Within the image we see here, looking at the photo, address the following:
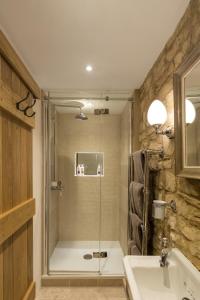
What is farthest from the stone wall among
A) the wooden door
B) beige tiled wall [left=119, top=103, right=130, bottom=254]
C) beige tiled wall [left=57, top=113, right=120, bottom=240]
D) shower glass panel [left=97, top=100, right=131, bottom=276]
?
beige tiled wall [left=57, top=113, right=120, bottom=240]

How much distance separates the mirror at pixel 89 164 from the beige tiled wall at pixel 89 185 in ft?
0.21

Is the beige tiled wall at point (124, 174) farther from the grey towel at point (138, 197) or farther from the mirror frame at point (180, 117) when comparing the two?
the mirror frame at point (180, 117)

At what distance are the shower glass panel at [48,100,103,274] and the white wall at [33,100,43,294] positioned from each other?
1.97 ft

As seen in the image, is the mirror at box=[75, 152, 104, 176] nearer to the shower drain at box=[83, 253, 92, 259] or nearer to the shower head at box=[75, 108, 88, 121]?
the shower head at box=[75, 108, 88, 121]

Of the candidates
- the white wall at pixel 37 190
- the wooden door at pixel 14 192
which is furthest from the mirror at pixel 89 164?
the wooden door at pixel 14 192

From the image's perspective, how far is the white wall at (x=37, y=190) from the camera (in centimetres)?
254

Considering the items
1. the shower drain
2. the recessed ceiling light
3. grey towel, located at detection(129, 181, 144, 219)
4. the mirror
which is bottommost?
the shower drain

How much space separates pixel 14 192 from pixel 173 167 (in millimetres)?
1244

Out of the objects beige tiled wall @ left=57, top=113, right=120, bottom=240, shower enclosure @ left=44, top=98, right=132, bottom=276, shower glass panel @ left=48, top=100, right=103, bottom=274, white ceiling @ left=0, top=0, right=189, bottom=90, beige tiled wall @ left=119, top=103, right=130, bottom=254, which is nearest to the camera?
white ceiling @ left=0, top=0, right=189, bottom=90

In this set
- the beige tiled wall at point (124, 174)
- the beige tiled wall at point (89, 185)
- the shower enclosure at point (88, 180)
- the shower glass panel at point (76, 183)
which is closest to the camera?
the beige tiled wall at point (124, 174)

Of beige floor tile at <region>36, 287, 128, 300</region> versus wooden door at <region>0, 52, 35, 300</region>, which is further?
beige floor tile at <region>36, 287, 128, 300</region>

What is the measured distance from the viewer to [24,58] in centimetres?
205

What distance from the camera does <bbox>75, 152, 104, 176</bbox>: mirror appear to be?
12.1 ft

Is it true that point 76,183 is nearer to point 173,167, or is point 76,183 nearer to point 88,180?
point 88,180
